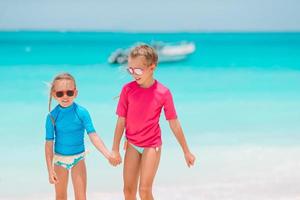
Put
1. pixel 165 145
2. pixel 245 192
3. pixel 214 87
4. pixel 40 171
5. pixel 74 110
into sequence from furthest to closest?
pixel 214 87 → pixel 165 145 → pixel 40 171 → pixel 245 192 → pixel 74 110

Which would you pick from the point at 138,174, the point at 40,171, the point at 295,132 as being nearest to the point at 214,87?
the point at 295,132

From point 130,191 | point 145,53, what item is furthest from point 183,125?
point 145,53

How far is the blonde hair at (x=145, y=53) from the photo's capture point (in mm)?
4492

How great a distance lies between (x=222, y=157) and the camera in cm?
852

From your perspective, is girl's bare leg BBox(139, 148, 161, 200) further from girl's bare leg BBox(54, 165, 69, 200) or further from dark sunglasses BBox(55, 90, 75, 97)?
dark sunglasses BBox(55, 90, 75, 97)

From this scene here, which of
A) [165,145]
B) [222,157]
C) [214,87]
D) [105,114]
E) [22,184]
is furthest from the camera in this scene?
[214,87]

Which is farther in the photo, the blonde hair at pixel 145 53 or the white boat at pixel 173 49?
the white boat at pixel 173 49

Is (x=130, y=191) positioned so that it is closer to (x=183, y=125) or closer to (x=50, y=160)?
(x=50, y=160)

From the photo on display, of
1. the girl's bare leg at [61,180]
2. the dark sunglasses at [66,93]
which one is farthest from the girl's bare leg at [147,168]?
the dark sunglasses at [66,93]

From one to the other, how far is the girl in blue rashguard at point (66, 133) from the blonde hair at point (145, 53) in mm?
445

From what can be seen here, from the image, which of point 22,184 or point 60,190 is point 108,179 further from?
point 60,190

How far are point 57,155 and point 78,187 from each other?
0.26 m

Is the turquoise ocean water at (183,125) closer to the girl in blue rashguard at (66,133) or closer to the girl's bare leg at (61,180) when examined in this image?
the girl in blue rashguard at (66,133)

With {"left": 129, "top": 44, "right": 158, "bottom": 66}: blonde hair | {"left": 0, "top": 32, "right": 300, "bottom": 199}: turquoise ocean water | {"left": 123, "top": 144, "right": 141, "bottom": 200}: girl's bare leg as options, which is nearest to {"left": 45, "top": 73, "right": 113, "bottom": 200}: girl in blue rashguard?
{"left": 123, "top": 144, "right": 141, "bottom": 200}: girl's bare leg
